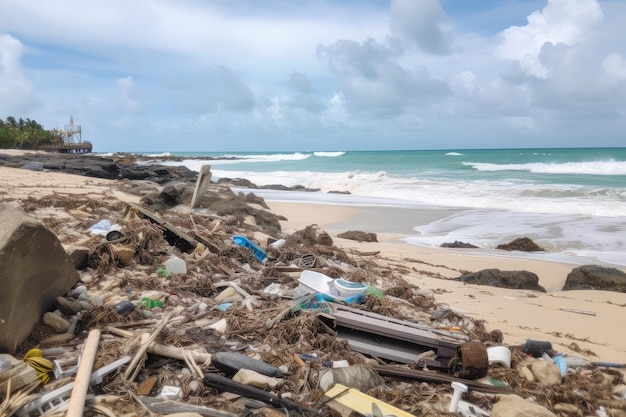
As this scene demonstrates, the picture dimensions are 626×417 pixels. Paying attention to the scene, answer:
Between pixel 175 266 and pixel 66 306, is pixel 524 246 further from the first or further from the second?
pixel 66 306

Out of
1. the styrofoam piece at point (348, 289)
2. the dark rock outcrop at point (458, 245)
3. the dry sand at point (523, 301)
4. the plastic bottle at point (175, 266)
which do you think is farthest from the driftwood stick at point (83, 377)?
the dark rock outcrop at point (458, 245)

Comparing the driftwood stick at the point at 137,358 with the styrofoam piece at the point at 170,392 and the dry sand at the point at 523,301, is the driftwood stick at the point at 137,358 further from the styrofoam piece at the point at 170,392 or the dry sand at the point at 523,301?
the dry sand at the point at 523,301

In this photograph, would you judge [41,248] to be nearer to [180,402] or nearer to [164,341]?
[164,341]

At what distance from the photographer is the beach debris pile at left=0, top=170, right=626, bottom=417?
10.7 feet

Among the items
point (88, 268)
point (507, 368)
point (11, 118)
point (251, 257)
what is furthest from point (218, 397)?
point (11, 118)

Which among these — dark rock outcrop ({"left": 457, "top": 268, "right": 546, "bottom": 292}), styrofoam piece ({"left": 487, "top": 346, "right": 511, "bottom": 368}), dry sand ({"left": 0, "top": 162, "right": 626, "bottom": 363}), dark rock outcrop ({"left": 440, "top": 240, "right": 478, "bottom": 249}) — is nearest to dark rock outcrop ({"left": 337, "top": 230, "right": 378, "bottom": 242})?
dry sand ({"left": 0, "top": 162, "right": 626, "bottom": 363})

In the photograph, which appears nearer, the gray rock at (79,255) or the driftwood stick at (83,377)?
the driftwood stick at (83,377)

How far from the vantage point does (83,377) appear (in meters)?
3.22

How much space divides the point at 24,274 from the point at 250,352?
1.96m

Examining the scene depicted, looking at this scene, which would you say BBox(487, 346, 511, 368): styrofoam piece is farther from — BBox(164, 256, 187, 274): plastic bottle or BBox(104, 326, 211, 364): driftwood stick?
BBox(164, 256, 187, 274): plastic bottle

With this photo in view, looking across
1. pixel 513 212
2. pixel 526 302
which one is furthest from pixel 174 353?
pixel 513 212

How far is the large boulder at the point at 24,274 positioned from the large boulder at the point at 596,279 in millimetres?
8203

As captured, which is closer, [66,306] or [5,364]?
[5,364]

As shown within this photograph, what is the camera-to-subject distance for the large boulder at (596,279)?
827 cm
